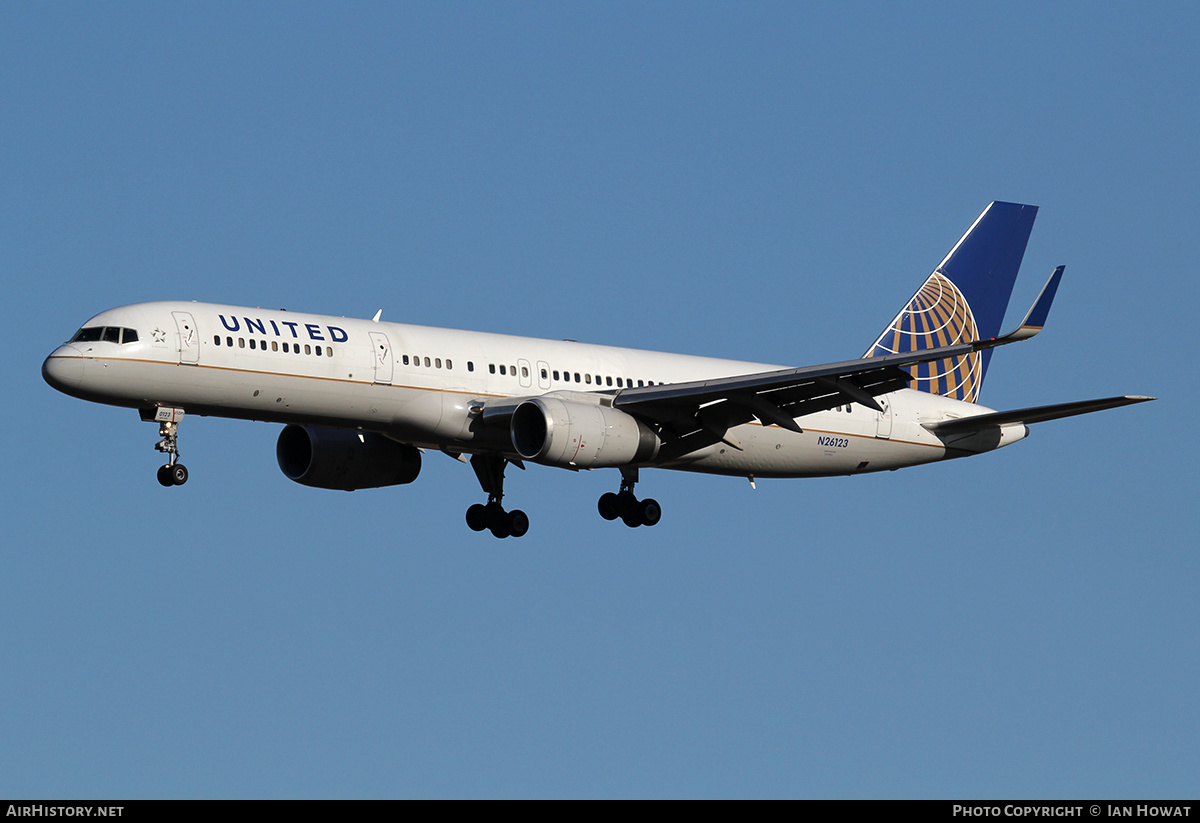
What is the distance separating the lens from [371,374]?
39.2 metres

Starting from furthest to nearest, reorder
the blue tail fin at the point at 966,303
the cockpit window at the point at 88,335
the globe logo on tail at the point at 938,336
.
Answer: the blue tail fin at the point at 966,303
the globe logo on tail at the point at 938,336
the cockpit window at the point at 88,335

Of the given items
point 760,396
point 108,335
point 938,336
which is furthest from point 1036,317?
point 108,335

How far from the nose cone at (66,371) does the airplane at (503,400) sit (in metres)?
0.03

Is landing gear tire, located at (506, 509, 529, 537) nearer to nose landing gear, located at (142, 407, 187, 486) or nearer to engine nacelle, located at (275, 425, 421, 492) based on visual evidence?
engine nacelle, located at (275, 425, 421, 492)

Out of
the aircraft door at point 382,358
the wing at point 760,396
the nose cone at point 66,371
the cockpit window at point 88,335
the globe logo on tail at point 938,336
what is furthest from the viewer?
the globe logo on tail at point 938,336

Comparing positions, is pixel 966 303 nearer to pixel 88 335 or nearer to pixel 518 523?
pixel 518 523

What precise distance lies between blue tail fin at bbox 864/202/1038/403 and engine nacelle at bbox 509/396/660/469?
1207 cm

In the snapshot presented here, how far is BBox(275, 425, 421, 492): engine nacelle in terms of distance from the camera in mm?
44375

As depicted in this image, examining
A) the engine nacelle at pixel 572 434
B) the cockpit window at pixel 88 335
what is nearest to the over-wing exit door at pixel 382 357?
the engine nacelle at pixel 572 434

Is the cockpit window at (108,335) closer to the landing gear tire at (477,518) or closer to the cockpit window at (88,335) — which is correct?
the cockpit window at (88,335)

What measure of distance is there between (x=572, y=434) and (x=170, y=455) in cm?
Answer: 907

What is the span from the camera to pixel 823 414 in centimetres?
4572

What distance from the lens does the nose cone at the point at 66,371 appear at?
36.8m

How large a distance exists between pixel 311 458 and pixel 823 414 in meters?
13.6
